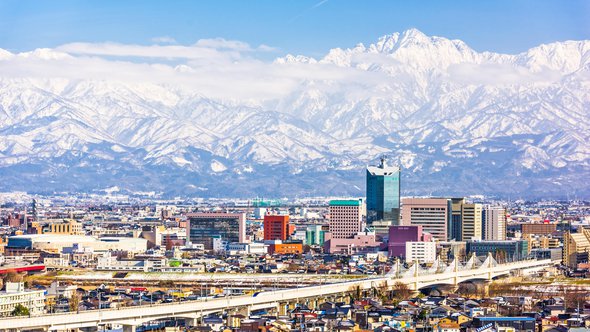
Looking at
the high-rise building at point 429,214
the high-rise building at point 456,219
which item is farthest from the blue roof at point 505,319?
the high-rise building at point 456,219

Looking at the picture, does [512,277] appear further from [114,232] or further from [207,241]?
[114,232]

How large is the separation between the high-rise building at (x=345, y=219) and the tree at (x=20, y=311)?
2352 inches

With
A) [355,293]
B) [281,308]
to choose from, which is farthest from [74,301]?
[355,293]

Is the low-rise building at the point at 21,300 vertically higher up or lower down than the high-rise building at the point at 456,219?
lower down

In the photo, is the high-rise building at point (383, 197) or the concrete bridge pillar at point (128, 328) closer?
the concrete bridge pillar at point (128, 328)

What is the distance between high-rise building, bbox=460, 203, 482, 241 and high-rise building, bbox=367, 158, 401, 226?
8.55 m

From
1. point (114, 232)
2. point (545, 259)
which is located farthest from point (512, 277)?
point (114, 232)

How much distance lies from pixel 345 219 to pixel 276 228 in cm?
541

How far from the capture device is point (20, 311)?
45.3 metres

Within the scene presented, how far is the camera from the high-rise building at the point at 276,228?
357 ft

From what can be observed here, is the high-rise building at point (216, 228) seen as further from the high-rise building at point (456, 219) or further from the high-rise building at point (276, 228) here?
the high-rise building at point (456, 219)

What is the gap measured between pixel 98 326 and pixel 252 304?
8457 millimetres

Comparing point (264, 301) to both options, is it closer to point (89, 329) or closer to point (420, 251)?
point (89, 329)

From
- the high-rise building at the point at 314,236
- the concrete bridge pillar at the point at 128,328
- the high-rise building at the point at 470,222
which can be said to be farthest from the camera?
the high-rise building at the point at 314,236
